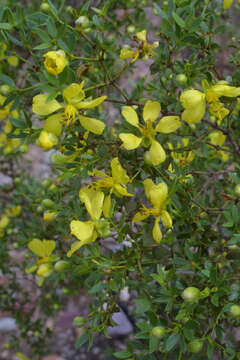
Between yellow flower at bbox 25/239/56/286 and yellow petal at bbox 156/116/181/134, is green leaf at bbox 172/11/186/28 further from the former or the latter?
yellow flower at bbox 25/239/56/286

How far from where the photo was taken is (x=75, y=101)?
0.80 metres

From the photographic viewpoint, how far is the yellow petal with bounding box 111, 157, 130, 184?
2.77 ft

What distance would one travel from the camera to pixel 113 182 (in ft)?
2.87

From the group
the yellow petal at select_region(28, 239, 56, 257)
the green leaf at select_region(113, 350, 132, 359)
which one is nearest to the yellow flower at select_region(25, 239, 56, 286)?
the yellow petal at select_region(28, 239, 56, 257)

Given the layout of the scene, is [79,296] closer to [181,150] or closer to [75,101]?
[181,150]

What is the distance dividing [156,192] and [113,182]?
0.11m

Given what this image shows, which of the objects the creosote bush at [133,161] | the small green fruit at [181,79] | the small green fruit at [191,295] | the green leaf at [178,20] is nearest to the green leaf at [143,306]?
the creosote bush at [133,161]

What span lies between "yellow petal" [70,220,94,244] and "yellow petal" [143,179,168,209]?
16cm

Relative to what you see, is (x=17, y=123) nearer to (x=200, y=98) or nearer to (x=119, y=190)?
(x=119, y=190)

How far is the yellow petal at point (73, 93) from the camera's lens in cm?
76

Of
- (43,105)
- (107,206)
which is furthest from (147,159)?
(43,105)

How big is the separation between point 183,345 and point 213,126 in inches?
25.1

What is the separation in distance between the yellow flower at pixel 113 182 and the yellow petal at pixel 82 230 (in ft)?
0.17

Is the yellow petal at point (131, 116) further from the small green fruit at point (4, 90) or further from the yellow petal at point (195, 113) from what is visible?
the small green fruit at point (4, 90)
